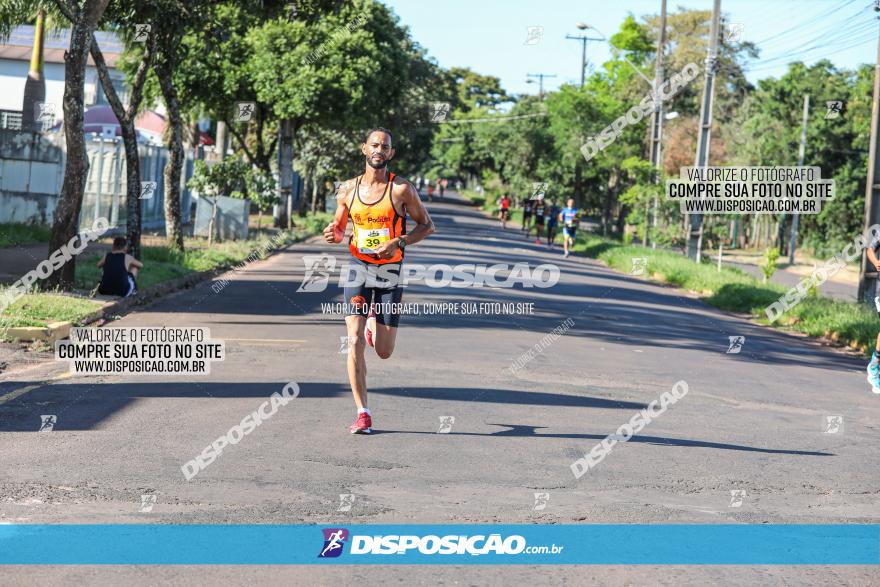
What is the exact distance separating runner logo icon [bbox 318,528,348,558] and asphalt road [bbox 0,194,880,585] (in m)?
0.21

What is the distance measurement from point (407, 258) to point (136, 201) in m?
11.2

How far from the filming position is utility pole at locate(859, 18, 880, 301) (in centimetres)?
2336

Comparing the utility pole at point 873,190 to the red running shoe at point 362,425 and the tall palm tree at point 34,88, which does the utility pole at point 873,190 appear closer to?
the red running shoe at point 362,425

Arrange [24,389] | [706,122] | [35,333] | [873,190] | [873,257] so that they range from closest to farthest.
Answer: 1. [24,389]
2. [35,333]
3. [873,257]
4. [873,190]
5. [706,122]

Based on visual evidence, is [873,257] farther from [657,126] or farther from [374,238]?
[657,126]

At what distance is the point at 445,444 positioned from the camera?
8.76 meters

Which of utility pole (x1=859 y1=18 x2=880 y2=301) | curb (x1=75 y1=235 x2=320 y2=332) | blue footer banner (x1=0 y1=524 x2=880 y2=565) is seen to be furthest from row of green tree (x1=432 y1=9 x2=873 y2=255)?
blue footer banner (x1=0 y1=524 x2=880 y2=565)

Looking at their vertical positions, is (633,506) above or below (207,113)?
below

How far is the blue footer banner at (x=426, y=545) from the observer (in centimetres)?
574

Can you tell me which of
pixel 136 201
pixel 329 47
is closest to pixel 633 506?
pixel 136 201

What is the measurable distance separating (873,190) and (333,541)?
64.7 feet

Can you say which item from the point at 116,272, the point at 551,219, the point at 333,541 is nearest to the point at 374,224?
the point at 333,541

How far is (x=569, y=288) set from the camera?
26.2 meters

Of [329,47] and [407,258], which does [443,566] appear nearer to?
[407,258]
